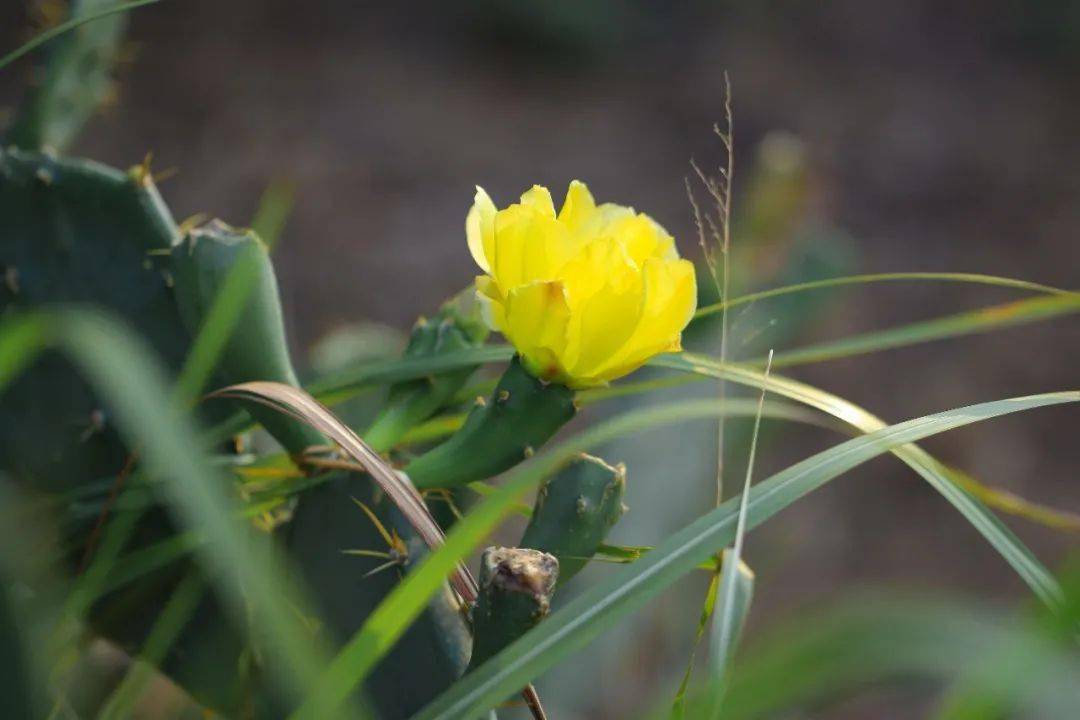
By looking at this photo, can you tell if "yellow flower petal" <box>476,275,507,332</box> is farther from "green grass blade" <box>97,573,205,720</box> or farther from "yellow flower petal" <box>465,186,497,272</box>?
"green grass blade" <box>97,573,205,720</box>

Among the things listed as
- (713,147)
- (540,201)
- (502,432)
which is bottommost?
(713,147)

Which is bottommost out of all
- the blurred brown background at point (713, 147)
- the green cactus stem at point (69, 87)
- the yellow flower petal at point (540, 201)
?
the blurred brown background at point (713, 147)

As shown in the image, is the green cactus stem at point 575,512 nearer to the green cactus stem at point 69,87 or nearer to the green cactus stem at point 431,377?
the green cactus stem at point 431,377

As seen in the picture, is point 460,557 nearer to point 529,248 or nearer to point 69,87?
point 529,248

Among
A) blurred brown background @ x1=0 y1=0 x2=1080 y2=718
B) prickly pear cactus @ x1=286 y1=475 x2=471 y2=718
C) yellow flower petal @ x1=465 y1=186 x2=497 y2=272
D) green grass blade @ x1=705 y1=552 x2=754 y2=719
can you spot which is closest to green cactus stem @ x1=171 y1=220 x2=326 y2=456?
prickly pear cactus @ x1=286 y1=475 x2=471 y2=718

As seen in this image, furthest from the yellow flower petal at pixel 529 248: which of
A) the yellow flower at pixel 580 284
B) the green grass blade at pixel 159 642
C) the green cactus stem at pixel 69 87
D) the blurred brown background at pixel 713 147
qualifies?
the blurred brown background at pixel 713 147

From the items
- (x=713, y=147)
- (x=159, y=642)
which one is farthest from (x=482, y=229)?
(x=713, y=147)
